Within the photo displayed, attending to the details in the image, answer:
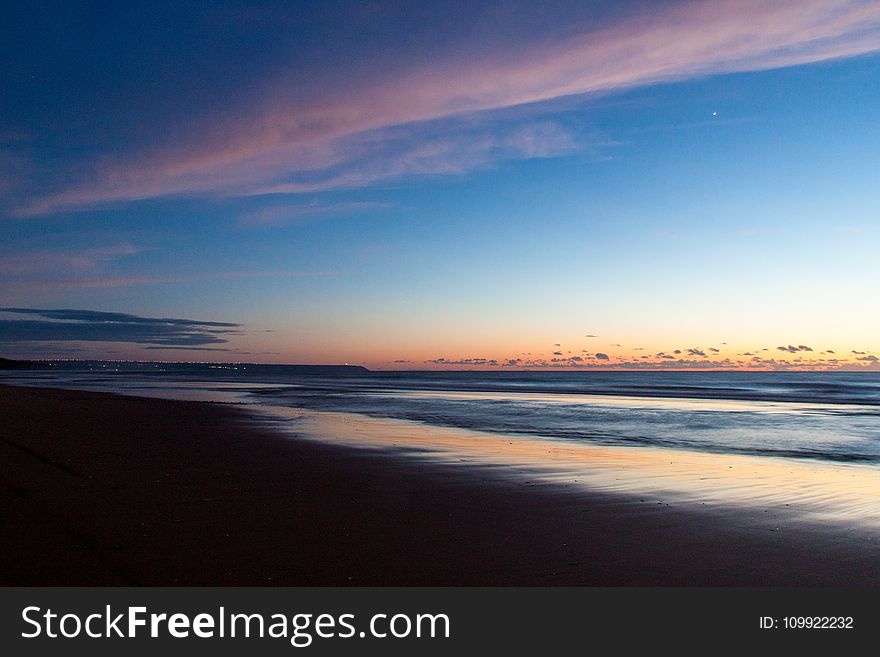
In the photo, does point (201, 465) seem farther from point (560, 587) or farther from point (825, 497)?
point (825, 497)

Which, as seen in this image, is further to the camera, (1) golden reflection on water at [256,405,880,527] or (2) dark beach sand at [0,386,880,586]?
(1) golden reflection on water at [256,405,880,527]

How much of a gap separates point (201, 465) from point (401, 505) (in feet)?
18.2

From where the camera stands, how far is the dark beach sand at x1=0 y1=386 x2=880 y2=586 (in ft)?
21.0

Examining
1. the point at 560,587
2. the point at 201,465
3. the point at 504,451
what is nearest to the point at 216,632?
the point at 560,587

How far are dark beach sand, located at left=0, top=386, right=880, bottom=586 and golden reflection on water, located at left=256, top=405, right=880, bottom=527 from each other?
0.95 meters

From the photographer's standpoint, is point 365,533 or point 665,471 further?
point 665,471

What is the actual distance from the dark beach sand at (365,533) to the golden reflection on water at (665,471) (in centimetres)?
95

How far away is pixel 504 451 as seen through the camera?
16656 mm

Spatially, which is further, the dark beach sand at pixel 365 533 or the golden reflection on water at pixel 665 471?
the golden reflection on water at pixel 665 471

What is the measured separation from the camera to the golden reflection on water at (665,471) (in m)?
10.4

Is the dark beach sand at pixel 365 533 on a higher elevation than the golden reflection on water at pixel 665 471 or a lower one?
higher

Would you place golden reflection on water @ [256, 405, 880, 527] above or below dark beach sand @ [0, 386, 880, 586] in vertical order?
below

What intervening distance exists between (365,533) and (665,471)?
7.87m

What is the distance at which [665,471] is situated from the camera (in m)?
13.6
